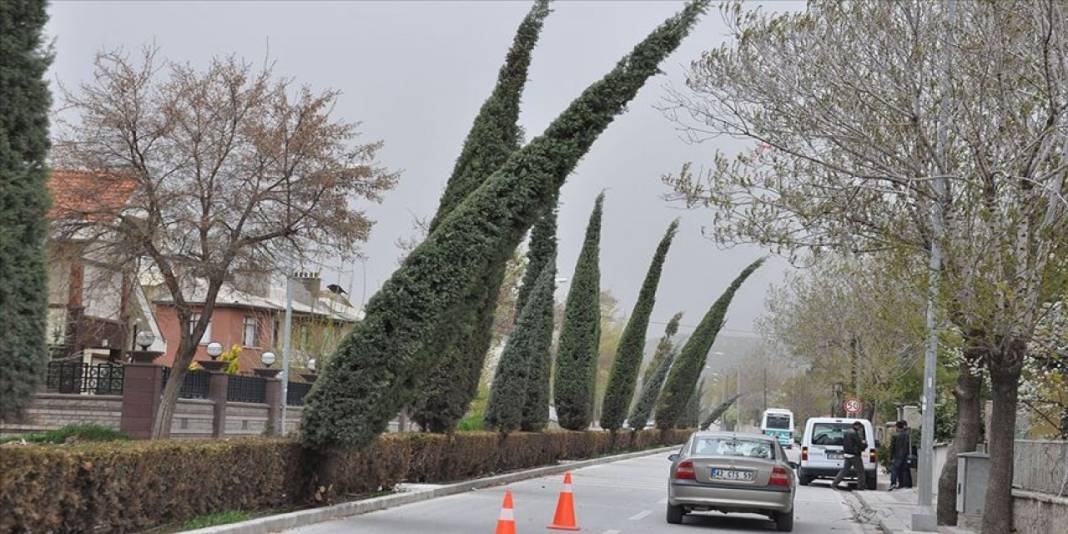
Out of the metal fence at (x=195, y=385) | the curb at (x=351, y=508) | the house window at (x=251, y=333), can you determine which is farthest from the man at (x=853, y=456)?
the house window at (x=251, y=333)

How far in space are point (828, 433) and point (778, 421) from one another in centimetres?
2955

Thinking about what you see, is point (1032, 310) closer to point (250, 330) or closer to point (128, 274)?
point (128, 274)

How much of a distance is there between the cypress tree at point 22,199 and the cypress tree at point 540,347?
2119 cm

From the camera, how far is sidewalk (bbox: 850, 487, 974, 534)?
1889 centimetres

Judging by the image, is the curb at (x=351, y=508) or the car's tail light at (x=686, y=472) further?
the car's tail light at (x=686, y=472)

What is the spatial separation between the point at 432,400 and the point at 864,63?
11733mm

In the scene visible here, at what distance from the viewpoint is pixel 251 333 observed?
63.6 metres

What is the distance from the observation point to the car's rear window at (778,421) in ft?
206

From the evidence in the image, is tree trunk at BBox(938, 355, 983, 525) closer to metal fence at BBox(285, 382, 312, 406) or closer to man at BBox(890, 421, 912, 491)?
man at BBox(890, 421, 912, 491)

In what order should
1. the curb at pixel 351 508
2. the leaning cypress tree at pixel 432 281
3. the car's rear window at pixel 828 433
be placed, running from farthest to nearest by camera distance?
the car's rear window at pixel 828 433 < the leaning cypress tree at pixel 432 281 < the curb at pixel 351 508

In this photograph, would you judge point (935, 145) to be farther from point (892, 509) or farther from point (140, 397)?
point (140, 397)

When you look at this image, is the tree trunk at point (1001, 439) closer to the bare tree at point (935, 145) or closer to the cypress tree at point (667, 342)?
the bare tree at point (935, 145)

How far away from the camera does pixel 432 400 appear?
76.7ft

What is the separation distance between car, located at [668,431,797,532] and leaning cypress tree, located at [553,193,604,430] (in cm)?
2092
